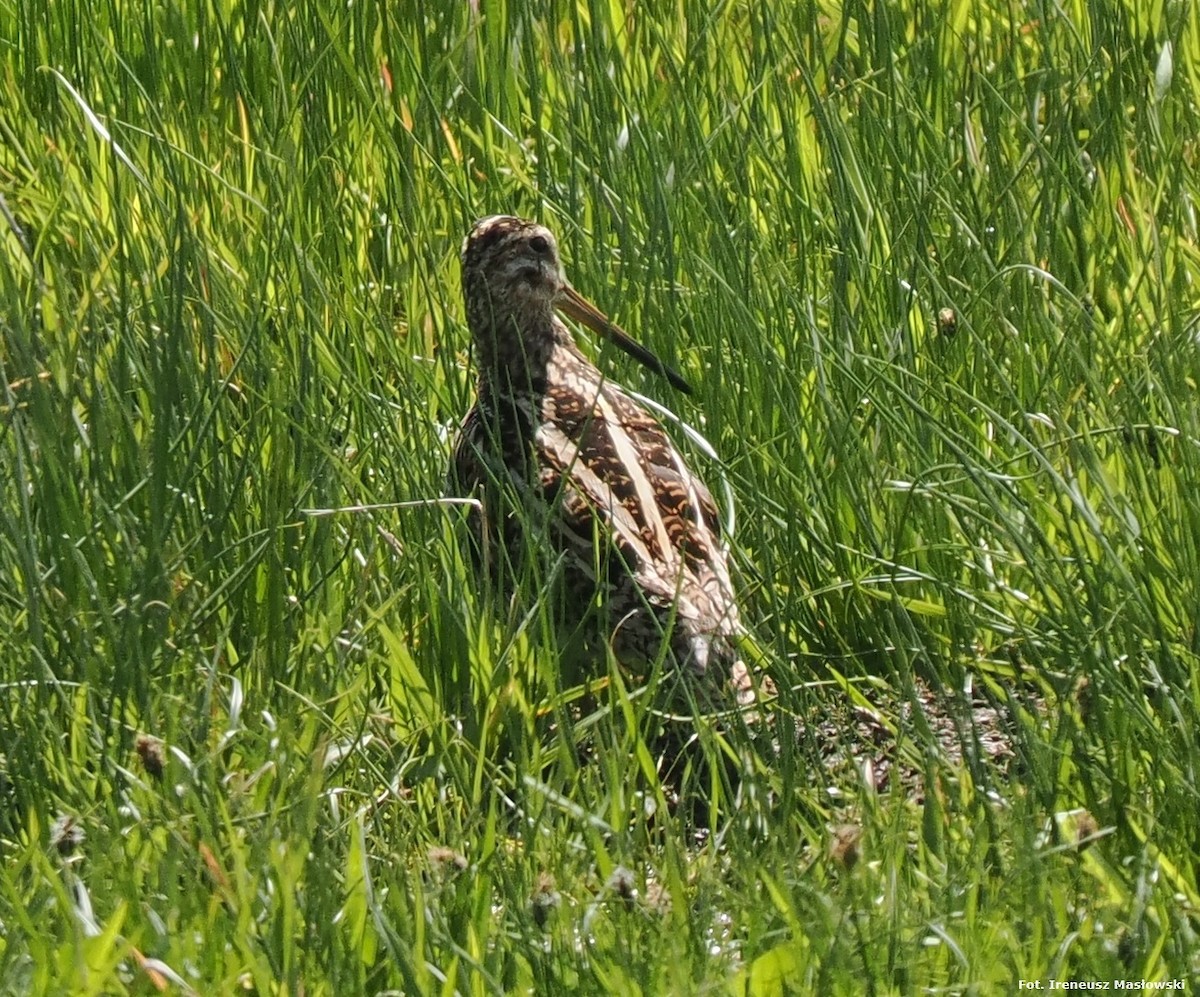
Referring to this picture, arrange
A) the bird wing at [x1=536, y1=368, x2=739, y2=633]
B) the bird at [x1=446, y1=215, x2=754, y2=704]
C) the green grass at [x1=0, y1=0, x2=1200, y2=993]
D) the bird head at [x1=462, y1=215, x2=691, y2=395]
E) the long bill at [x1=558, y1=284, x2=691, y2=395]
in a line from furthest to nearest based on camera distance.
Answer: the bird head at [x1=462, y1=215, x2=691, y2=395]
the long bill at [x1=558, y1=284, x2=691, y2=395]
the bird wing at [x1=536, y1=368, x2=739, y2=633]
the bird at [x1=446, y1=215, x2=754, y2=704]
the green grass at [x1=0, y1=0, x2=1200, y2=993]

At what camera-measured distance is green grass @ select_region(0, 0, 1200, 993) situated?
2.30 metres

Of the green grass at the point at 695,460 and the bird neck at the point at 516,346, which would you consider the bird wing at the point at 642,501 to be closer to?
the green grass at the point at 695,460

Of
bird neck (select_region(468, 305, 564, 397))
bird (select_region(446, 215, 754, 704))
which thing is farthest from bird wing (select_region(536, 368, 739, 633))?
bird neck (select_region(468, 305, 564, 397))

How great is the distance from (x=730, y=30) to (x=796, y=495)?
5.85 ft

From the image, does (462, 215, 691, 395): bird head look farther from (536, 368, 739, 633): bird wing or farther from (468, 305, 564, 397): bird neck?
(536, 368, 739, 633): bird wing

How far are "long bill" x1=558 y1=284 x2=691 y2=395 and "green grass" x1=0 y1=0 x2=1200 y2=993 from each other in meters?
0.06

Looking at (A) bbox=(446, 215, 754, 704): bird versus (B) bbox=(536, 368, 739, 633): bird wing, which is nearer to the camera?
(A) bbox=(446, 215, 754, 704): bird

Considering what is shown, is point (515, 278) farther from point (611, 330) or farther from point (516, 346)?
point (611, 330)

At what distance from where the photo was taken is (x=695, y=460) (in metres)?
3.72

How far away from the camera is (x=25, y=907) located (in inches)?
92.8

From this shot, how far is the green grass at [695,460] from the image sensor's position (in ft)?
7.55

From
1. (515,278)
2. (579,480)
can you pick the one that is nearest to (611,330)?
(579,480)

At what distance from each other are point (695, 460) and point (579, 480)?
283 mm

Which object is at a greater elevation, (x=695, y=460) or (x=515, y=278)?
(x=515, y=278)
